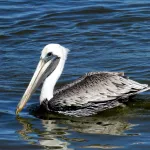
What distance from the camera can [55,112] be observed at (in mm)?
10492

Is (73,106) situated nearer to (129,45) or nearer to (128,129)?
(128,129)

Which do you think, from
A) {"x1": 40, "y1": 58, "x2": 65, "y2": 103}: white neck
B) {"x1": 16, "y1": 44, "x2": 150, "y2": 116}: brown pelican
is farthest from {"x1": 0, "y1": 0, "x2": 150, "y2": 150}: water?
{"x1": 40, "y1": 58, "x2": 65, "y2": 103}: white neck

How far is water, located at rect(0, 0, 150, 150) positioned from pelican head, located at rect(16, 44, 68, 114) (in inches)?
15.3

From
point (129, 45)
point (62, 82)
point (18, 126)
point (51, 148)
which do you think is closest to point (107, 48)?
point (129, 45)

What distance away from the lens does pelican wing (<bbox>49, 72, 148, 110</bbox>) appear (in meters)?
10.4

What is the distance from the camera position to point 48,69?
422 inches

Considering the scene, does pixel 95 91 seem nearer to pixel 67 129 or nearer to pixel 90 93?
pixel 90 93

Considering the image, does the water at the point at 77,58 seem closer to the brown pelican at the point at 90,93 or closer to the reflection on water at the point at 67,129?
the reflection on water at the point at 67,129

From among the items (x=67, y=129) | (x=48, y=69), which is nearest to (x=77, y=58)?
(x=48, y=69)

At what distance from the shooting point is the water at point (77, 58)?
901 centimetres

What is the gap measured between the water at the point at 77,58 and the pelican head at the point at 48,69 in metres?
0.39

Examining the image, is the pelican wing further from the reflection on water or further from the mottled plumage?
the reflection on water

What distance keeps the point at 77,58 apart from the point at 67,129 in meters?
3.79

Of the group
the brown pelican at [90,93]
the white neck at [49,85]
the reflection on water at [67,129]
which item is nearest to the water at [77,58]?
the reflection on water at [67,129]
